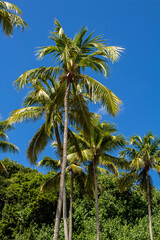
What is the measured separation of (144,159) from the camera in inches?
703

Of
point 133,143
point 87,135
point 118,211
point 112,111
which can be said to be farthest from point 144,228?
point 112,111

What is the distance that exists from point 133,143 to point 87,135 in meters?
8.76

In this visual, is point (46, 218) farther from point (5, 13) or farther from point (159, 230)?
point (5, 13)

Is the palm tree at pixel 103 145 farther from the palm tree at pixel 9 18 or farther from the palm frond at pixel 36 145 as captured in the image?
the palm tree at pixel 9 18

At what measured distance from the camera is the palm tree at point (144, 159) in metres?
17.3

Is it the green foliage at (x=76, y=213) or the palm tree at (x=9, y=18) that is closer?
the palm tree at (x=9, y=18)

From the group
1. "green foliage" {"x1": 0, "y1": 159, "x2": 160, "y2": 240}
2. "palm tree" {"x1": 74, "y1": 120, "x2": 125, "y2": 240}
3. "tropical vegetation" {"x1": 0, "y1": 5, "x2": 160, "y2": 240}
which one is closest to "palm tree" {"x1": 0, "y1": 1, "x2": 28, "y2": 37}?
"tropical vegetation" {"x1": 0, "y1": 5, "x2": 160, "y2": 240}

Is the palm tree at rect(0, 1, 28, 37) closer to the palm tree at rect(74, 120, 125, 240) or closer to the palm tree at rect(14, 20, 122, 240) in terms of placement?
the palm tree at rect(14, 20, 122, 240)

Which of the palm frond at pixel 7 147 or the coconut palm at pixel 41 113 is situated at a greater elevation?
the palm frond at pixel 7 147

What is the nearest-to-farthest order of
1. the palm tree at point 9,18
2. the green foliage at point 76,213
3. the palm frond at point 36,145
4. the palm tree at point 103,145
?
1. the palm tree at point 9,18
2. the palm frond at point 36,145
3. the palm tree at point 103,145
4. the green foliage at point 76,213

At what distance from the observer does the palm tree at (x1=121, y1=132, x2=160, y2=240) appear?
1731cm

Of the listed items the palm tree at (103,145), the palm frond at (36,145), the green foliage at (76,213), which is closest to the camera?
the palm frond at (36,145)

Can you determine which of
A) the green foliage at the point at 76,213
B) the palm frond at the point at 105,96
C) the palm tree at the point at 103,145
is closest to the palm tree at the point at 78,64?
the palm frond at the point at 105,96

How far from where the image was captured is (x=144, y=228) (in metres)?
20.0
